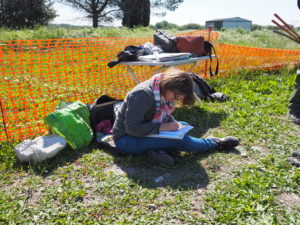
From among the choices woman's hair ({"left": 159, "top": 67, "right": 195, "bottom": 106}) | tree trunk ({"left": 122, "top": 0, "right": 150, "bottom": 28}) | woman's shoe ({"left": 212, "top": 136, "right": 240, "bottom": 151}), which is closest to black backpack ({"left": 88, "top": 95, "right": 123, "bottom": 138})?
woman's hair ({"left": 159, "top": 67, "right": 195, "bottom": 106})

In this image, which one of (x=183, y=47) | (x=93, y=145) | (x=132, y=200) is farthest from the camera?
(x=183, y=47)

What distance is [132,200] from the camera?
8.14 feet

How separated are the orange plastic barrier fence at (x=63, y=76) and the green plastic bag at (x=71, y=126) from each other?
22.0 inches

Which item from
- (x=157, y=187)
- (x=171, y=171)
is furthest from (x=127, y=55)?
(x=157, y=187)

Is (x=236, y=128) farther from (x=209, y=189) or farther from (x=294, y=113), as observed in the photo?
(x=209, y=189)

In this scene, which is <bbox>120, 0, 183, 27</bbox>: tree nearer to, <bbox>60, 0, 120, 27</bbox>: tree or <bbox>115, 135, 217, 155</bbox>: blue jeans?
<bbox>60, 0, 120, 27</bbox>: tree

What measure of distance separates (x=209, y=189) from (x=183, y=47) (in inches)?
112

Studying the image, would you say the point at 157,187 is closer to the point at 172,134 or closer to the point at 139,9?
the point at 172,134

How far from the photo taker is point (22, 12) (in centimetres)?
1966

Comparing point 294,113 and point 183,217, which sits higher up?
point 294,113

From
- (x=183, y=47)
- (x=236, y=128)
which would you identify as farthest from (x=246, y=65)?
(x=236, y=128)

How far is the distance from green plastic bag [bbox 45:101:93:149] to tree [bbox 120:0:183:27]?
1895 centimetres

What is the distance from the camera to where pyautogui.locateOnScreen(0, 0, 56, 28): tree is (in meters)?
19.5

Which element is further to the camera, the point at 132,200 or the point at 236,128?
the point at 236,128
